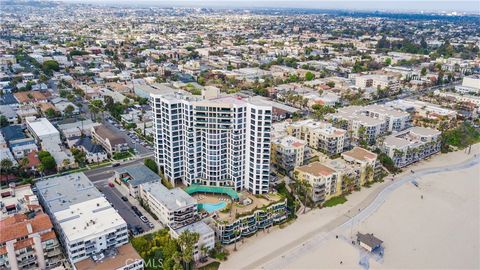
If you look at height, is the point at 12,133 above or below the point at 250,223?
above

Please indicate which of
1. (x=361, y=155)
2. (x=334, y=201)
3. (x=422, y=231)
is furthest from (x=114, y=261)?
(x=361, y=155)

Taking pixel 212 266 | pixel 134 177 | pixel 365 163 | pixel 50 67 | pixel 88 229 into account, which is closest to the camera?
pixel 88 229

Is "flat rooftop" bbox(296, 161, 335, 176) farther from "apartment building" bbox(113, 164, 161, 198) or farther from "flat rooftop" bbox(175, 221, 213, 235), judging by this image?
"apartment building" bbox(113, 164, 161, 198)

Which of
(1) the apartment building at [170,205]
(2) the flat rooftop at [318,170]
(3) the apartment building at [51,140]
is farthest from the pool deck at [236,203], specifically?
(3) the apartment building at [51,140]

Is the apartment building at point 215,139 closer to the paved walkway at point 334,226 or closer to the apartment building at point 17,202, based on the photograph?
the paved walkway at point 334,226

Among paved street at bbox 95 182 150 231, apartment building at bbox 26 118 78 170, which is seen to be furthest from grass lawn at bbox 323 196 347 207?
apartment building at bbox 26 118 78 170

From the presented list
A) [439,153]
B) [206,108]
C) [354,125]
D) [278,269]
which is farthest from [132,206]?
[439,153]

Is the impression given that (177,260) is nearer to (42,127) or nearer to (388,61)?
(42,127)
